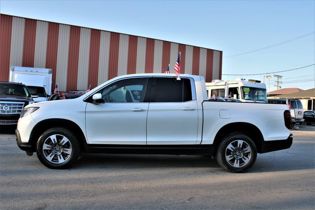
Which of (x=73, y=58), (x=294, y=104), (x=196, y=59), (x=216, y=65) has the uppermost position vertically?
(x=196, y=59)

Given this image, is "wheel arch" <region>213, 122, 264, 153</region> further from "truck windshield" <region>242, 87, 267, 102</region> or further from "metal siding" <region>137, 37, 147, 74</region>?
"metal siding" <region>137, 37, 147, 74</region>

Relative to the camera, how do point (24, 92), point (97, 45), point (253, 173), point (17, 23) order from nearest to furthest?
point (253, 173), point (24, 92), point (17, 23), point (97, 45)

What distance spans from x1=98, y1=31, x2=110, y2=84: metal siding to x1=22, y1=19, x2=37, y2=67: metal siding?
464cm

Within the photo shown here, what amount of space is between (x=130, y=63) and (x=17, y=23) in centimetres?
820

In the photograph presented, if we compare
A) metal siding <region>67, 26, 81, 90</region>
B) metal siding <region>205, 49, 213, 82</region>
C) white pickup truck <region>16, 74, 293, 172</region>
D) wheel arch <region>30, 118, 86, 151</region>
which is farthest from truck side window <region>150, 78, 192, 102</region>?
metal siding <region>205, 49, 213, 82</region>

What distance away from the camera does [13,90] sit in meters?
14.7

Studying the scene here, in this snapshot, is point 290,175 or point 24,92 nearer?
point 290,175

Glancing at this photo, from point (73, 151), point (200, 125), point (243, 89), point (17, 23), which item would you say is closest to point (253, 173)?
point (200, 125)

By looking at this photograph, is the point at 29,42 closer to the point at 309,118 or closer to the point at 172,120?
the point at 172,120

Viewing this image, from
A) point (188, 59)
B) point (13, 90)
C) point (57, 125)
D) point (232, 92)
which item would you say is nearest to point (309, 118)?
point (188, 59)

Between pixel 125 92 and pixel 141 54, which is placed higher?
pixel 141 54

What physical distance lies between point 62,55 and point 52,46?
0.88 m

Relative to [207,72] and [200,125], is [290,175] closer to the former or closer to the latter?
[200,125]

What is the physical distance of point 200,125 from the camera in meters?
7.94
